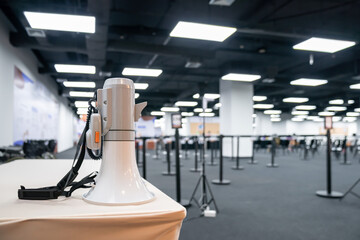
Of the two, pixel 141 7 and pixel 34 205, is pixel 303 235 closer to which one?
pixel 34 205

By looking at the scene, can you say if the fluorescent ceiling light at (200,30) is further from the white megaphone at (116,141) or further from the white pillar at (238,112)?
the white pillar at (238,112)

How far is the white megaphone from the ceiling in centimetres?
364

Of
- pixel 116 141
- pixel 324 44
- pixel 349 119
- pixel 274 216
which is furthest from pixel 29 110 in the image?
pixel 349 119

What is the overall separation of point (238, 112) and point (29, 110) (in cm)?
677

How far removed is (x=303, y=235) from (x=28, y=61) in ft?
23.3

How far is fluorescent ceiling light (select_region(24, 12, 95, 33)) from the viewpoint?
3.85m

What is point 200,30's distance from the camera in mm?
4469

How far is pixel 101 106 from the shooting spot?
25.0 inches

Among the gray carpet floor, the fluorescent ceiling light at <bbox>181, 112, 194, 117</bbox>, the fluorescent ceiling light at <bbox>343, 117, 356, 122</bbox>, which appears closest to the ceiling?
the gray carpet floor

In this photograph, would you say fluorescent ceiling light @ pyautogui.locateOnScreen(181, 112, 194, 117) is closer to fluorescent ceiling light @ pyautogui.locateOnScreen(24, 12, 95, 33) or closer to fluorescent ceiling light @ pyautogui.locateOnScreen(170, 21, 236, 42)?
fluorescent ceiling light @ pyautogui.locateOnScreen(170, 21, 236, 42)

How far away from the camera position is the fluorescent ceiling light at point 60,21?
12.6 ft

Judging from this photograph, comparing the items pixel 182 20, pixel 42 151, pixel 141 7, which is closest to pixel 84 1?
pixel 141 7

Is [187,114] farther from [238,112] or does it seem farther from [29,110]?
[29,110]

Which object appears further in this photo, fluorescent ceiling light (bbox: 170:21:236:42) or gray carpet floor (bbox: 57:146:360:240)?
fluorescent ceiling light (bbox: 170:21:236:42)
